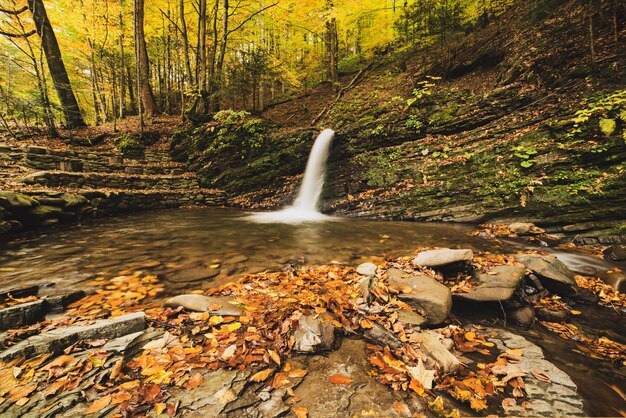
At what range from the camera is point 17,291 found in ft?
10.0

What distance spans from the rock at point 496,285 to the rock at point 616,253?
2870mm

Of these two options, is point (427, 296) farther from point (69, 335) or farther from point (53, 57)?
point (53, 57)

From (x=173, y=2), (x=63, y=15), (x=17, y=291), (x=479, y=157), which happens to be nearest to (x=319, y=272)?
(x=17, y=291)

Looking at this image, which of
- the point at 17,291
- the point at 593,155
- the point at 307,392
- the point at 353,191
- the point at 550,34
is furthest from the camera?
the point at 353,191

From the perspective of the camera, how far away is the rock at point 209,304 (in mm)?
2617

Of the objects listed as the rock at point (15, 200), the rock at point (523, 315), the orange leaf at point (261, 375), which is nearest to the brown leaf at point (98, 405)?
the orange leaf at point (261, 375)

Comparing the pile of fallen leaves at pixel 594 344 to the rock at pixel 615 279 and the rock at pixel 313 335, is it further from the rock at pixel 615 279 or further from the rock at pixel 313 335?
the rock at pixel 313 335

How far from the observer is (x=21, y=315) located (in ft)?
7.80

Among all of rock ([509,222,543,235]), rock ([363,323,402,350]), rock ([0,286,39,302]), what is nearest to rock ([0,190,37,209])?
rock ([0,286,39,302])

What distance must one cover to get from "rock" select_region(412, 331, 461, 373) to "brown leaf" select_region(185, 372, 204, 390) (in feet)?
5.75

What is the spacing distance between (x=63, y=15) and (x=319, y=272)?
20340 millimetres

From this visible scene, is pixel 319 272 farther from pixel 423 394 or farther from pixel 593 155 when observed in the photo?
pixel 593 155

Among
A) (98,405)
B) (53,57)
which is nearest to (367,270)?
(98,405)

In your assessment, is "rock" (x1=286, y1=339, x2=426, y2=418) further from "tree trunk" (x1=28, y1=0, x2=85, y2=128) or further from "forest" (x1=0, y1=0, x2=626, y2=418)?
"tree trunk" (x1=28, y1=0, x2=85, y2=128)
